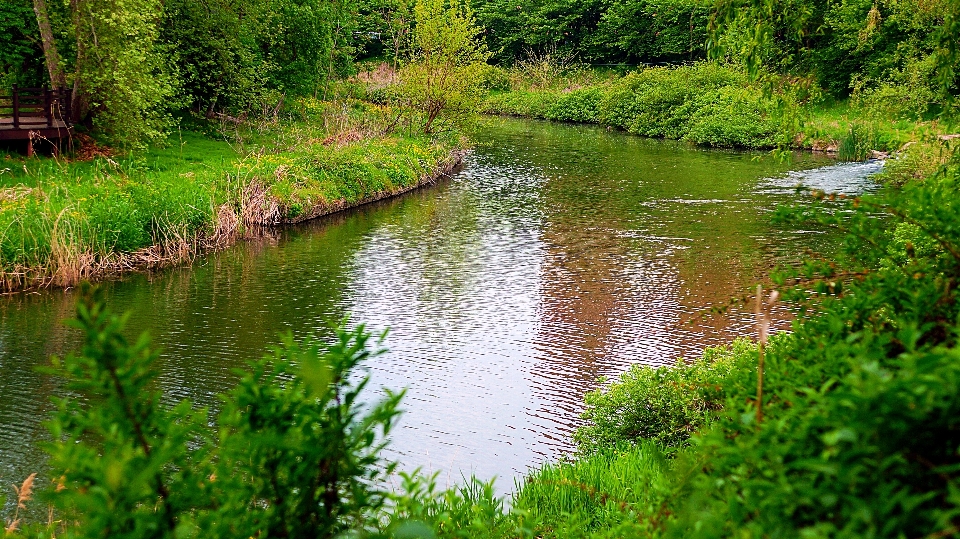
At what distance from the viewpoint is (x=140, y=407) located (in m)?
2.73

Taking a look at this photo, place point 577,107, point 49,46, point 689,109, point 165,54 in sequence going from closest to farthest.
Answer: point 49,46 → point 165,54 → point 689,109 → point 577,107

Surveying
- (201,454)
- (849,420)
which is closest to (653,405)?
(201,454)

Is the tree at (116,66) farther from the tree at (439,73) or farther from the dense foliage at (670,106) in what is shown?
the dense foliage at (670,106)

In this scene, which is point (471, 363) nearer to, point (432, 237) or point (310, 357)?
point (432, 237)

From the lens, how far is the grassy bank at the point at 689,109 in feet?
108

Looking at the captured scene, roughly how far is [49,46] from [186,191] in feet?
21.3

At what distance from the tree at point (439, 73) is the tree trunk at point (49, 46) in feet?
42.4

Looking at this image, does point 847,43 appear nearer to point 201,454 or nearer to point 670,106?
point 670,106

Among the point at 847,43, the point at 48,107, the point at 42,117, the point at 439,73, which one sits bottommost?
the point at 42,117

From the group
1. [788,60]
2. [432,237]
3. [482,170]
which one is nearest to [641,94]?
[482,170]

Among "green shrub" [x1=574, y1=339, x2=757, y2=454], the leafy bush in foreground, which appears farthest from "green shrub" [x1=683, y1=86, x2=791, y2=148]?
the leafy bush in foreground

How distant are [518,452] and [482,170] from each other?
2244 centimetres

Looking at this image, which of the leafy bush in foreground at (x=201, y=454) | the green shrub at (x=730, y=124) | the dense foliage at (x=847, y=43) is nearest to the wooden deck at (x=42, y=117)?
the dense foliage at (x=847, y=43)

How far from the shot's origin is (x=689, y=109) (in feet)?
141
